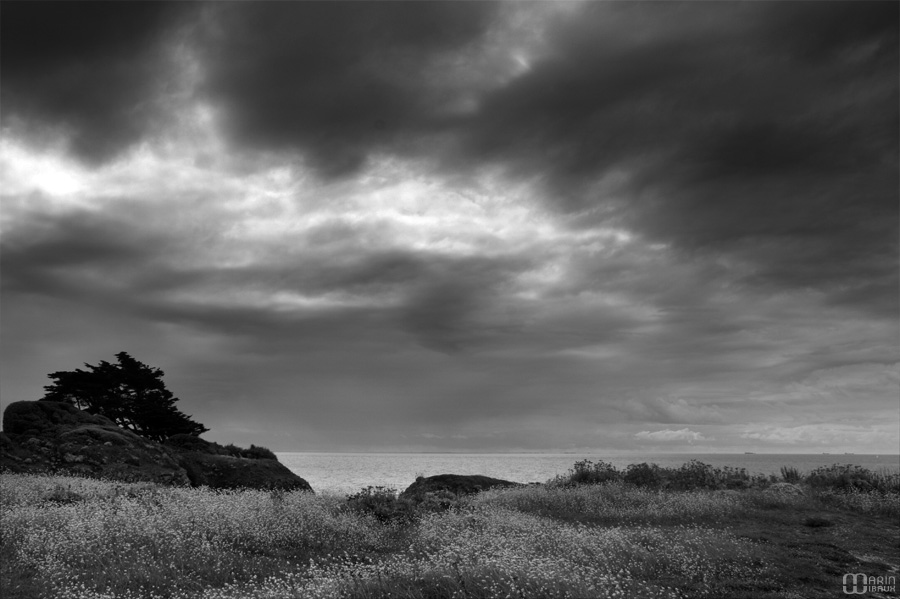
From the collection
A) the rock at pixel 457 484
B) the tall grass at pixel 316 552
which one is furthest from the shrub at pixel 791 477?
the tall grass at pixel 316 552

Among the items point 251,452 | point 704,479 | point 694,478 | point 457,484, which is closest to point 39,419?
point 251,452

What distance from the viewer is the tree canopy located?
129ft

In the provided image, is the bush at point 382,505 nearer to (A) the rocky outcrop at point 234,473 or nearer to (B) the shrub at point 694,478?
(A) the rocky outcrop at point 234,473

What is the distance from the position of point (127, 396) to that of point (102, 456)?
15.2 metres

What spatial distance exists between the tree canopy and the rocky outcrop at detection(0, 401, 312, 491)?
786cm

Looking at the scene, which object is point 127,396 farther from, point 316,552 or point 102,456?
point 316,552

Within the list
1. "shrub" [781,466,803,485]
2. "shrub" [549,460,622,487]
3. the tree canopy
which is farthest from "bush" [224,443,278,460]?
"shrub" [781,466,803,485]

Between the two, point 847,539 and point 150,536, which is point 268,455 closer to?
point 150,536

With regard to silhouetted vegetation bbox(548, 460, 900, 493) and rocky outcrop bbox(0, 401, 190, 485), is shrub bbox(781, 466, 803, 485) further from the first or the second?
rocky outcrop bbox(0, 401, 190, 485)

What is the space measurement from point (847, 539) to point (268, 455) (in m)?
34.6

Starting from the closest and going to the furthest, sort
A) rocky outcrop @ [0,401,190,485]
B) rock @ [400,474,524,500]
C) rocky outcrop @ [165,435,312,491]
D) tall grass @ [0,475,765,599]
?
1. tall grass @ [0,475,765,599]
2. rocky outcrop @ [0,401,190,485]
3. rocky outcrop @ [165,435,312,491]
4. rock @ [400,474,524,500]

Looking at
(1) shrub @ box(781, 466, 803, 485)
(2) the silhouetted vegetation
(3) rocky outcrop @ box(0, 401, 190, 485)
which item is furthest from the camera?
(1) shrub @ box(781, 466, 803, 485)

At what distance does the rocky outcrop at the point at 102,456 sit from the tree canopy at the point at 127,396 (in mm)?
7862

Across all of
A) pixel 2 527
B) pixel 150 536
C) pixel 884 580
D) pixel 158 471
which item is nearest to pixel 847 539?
pixel 884 580
